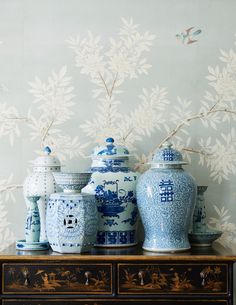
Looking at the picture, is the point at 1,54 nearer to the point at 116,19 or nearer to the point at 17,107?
the point at 17,107

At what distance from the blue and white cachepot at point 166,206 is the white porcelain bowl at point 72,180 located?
0.24m

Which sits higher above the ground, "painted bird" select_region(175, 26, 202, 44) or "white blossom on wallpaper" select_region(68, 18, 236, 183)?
"painted bird" select_region(175, 26, 202, 44)

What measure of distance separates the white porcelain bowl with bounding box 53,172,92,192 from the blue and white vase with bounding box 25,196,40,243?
0.50ft

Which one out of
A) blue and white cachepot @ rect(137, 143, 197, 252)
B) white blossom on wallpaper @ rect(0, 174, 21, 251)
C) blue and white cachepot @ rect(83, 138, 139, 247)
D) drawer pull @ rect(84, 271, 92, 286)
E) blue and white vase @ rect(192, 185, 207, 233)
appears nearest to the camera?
drawer pull @ rect(84, 271, 92, 286)

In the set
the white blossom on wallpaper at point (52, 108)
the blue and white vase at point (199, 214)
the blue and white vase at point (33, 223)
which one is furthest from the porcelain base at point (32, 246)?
the blue and white vase at point (199, 214)

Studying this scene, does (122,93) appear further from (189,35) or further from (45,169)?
(45,169)

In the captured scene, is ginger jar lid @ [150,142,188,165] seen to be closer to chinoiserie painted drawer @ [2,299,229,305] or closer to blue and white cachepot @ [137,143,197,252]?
blue and white cachepot @ [137,143,197,252]

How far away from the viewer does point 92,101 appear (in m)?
2.98

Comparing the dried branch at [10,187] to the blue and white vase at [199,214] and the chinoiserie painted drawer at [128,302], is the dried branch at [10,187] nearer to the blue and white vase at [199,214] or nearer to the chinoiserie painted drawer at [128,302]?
the chinoiserie painted drawer at [128,302]

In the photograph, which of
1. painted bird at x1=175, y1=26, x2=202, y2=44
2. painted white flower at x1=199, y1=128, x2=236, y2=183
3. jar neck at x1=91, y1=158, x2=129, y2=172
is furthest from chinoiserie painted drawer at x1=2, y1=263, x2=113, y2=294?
painted bird at x1=175, y1=26, x2=202, y2=44

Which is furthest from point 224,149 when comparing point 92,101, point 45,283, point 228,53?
point 45,283

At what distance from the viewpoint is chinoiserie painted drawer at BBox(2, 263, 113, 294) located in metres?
2.43

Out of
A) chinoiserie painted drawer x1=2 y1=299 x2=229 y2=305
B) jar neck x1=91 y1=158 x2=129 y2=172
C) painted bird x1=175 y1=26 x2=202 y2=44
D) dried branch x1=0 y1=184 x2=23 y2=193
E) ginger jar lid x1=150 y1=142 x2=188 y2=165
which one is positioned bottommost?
chinoiserie painted drawer x1=2 y1=299 x2=229 y2=305

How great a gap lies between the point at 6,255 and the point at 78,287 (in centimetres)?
31
